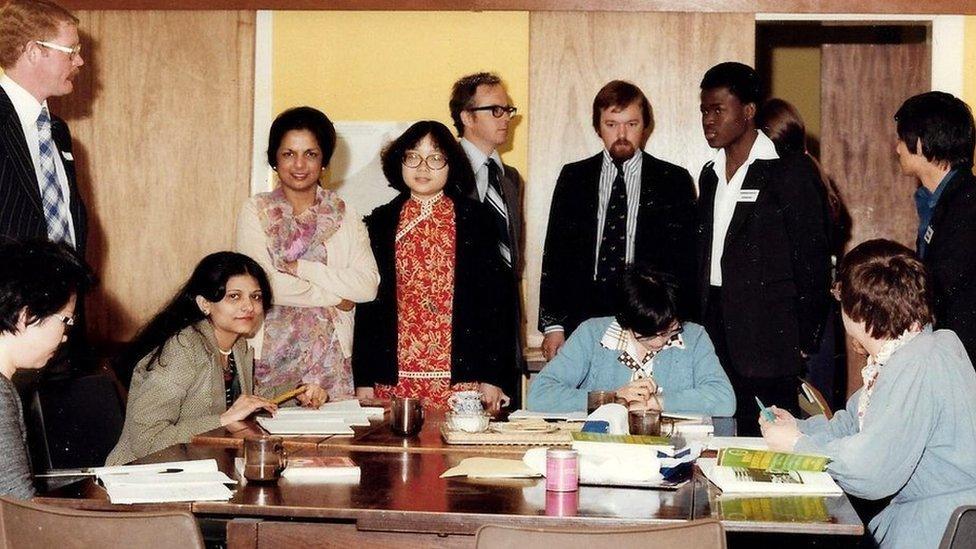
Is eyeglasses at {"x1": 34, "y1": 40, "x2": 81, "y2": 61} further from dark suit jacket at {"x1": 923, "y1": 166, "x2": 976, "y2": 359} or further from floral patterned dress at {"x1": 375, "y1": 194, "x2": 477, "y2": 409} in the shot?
dark suit jacket at {"x1": 923, "y1": 166, "x2": 976, "y2": 359}

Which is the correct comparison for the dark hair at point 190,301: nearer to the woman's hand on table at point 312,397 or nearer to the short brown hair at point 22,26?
the woman's hand on table at point 312,397

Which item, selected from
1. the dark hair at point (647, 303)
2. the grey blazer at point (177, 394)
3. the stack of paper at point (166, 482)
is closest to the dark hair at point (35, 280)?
the stack of paper at point (166, 482)

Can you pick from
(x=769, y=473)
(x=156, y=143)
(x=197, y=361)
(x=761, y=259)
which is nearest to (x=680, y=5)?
(x=761, y=259)

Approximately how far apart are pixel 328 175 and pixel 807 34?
3755 mm

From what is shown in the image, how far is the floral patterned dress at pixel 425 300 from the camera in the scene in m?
4.05

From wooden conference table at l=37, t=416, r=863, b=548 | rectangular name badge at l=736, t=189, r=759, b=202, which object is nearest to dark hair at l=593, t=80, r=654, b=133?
rectangular name badge at l=736, t=189, r=759, b=202

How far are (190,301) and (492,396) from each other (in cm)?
100

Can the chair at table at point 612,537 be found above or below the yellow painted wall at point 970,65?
below

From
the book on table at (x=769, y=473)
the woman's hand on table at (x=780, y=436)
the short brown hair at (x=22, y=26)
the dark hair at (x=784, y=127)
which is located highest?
the short brown hair at (x=22, y=26)

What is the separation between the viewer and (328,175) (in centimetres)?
540

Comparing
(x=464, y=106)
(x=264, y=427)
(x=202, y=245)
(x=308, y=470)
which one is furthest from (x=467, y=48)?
(x=308, y=470)

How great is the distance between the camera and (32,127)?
3896mm

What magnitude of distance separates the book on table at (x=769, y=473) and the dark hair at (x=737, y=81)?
2046 mm

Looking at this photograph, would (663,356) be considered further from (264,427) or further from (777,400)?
(264,427)
